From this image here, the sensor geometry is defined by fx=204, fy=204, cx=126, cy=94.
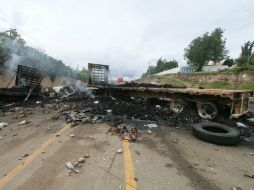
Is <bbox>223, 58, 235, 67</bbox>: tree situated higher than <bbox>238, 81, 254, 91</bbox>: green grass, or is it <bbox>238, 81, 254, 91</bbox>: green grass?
<bbox>223, 58, 235, 67</bbox>: tree

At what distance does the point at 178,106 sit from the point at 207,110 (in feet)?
4.30

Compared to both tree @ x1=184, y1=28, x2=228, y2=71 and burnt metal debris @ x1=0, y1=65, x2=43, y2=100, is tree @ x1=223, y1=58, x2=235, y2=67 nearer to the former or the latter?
tree @ x1=184, y1=28, x2=228, y2=71

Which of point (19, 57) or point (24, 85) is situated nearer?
point (24, 85)

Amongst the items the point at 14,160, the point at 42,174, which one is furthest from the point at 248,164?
the point at 14,160

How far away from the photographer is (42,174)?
11.5 feet

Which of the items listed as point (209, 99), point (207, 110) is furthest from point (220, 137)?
point (207, 110)

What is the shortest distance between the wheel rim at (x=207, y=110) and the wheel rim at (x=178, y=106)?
0.81 m

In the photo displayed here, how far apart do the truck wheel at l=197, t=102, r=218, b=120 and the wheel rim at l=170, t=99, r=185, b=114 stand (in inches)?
31.2

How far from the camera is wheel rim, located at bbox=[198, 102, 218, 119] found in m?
7.80

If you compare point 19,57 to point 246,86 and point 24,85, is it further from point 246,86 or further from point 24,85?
point 246,86

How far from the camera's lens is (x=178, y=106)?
8.99m

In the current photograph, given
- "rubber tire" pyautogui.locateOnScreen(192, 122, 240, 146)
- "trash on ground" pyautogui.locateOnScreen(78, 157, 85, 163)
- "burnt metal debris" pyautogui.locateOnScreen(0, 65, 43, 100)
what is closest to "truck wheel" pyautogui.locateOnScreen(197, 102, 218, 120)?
"rubber tire" pyautogui.locateOnScreen(192, 122, 240, 146)

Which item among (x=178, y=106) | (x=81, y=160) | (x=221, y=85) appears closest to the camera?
→ (x=81, y=160)

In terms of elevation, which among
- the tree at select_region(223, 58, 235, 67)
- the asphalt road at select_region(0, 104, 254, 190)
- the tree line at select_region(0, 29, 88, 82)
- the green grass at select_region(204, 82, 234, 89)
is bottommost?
the asphalt road at select_region(0, 104, 254, 190)
